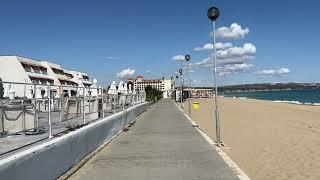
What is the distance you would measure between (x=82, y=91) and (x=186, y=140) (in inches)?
150

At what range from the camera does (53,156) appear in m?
7.64

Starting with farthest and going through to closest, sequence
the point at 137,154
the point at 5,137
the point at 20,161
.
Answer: the point at 137,154, the point at 5,137, the point at 20,161

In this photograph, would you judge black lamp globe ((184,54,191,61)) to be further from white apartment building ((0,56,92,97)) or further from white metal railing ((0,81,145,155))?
white apartment building ((0,56,92,97))

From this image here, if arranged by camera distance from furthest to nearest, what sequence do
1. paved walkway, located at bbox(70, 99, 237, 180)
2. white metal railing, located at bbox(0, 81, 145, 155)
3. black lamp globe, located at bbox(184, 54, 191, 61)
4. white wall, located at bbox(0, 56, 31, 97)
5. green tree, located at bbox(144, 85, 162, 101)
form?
white wall, located at bbox(0, 56, 31, 97) < green tree, located at bbox(144, 85, 162, 101) < black lamp globe, located at bbox(184, 54, 191, 61) < paved walkway, located at bbox(70, 99, 237, 180) < white metal railing, located at bbox(0, 81, 145, 155)

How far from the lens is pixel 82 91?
12641 mm

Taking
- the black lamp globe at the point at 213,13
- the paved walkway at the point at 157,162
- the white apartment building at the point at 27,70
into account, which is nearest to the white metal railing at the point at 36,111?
the paved walkway at the point at 157,162

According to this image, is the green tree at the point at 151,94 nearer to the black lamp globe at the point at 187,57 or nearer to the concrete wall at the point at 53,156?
the black lamp globe at the point at 187,57

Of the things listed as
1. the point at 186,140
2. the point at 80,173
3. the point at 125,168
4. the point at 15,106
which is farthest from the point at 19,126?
the point at 186,140

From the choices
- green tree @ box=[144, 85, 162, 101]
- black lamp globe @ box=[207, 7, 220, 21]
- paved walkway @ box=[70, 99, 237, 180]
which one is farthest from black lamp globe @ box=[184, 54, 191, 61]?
green tree @ box=[144, 85, 162, 101]

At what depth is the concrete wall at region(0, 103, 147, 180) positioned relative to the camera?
228 inches

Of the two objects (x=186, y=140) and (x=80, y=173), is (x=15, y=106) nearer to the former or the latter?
(x=80, y=173)

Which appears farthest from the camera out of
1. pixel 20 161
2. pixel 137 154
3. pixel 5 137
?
pixel 137 154

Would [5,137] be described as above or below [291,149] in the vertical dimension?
above

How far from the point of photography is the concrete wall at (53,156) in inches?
228
